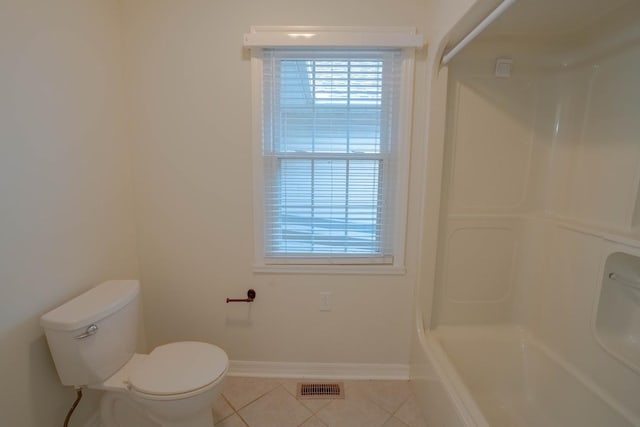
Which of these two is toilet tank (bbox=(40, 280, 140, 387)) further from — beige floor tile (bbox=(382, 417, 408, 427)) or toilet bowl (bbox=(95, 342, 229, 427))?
beige floor tile (bbox=(382, 417, 408, 427))

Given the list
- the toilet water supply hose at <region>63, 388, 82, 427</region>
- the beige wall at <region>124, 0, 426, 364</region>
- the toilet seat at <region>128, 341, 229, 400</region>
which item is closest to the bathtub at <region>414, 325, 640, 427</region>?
the beige wall at <region>124, 0, 426, 364</region>

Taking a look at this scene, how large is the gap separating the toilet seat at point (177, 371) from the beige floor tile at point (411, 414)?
1.00 meters

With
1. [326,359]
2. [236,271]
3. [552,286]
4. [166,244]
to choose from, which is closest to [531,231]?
[552,286]

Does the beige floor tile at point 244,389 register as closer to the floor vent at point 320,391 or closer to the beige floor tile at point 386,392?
the floor vent at point 320,391

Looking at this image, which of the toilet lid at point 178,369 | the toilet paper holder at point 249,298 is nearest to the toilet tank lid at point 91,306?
the toilet lid at point 178,369

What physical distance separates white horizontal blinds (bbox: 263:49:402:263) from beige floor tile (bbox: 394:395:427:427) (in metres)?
0.83

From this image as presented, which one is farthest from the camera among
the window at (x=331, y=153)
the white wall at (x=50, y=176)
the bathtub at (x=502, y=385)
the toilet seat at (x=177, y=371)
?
the window at (x=331, y=153)

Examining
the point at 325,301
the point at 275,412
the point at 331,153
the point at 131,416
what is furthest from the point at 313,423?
the point at 331,153

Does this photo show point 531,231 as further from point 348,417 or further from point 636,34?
point 348,417

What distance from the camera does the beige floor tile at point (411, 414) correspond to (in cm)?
149

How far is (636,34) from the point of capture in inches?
47.4

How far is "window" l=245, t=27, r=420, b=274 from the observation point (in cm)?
158

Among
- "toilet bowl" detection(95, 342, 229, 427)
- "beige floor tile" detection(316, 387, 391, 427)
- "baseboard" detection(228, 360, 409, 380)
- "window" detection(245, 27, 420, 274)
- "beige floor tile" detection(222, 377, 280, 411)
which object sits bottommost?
"beige floor tile" detection(222, 377, 280, 411)

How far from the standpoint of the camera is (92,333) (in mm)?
1144
